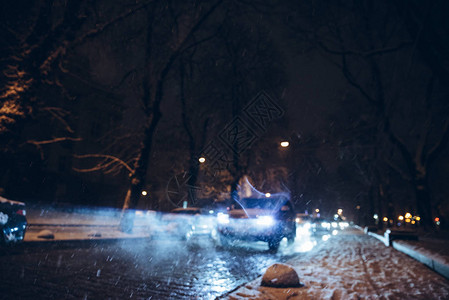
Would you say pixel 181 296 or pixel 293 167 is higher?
pixel 293 167

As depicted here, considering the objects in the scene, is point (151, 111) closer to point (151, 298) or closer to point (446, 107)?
point (151, 298)

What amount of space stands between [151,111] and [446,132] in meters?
16.3

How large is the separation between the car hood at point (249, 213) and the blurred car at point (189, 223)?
18.2 feet

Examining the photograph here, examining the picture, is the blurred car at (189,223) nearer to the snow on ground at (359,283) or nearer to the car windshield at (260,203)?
the car windshield at (260,203)

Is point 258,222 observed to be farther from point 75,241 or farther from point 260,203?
point 75,241

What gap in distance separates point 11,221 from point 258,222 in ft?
25.2

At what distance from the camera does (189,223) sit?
1778 centimetres

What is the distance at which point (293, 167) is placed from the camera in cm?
5150

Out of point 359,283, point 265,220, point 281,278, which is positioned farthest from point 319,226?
point 281,278

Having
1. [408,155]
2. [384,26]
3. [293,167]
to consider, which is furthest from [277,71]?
[293,167]

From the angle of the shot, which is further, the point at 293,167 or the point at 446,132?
the point at 293,167

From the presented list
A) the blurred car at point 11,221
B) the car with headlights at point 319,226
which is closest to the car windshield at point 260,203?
the blurred car at point 11,221

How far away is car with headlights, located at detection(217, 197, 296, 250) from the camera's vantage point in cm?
1156

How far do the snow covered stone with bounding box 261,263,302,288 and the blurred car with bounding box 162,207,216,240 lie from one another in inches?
462
